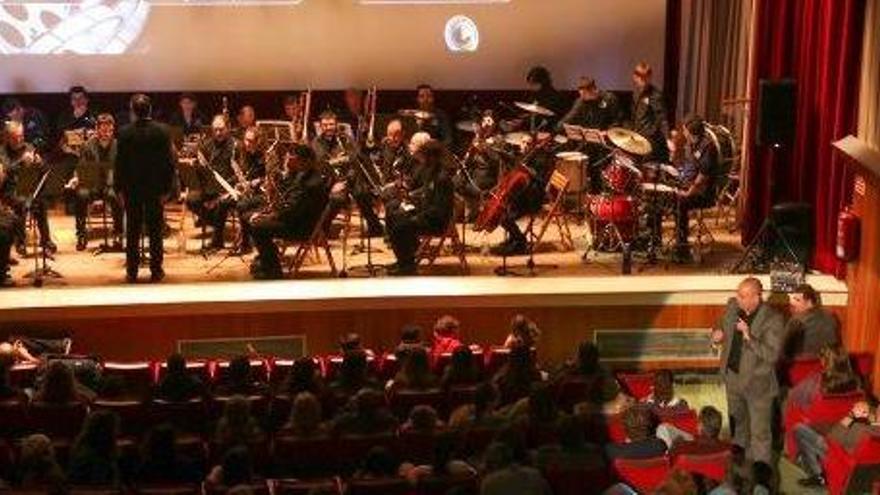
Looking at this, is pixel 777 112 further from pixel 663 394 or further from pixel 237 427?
pixel 237 427

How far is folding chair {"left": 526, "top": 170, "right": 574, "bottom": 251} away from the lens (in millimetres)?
13633

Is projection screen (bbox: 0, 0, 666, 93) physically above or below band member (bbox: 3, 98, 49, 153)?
above

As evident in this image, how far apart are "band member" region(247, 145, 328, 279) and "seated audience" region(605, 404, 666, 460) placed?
449 cm

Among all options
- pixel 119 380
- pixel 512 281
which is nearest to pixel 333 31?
pixel 512 281

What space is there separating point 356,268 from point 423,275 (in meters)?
0.63

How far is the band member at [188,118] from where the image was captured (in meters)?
15.7

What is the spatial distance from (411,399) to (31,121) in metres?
7.99

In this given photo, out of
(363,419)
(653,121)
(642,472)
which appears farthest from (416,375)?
(653,121)

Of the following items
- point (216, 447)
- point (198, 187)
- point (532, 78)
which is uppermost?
point (532, 78)

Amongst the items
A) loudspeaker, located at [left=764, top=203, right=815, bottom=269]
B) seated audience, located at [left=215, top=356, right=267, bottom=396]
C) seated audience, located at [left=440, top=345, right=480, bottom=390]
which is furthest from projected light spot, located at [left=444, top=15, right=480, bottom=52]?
seated audience, located at [left=215, top=356, right=267, bottom=396]

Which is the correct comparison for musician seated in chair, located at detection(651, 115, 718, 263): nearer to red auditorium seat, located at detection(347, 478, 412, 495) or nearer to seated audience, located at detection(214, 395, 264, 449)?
seated audience, located at detection(214, 395, 264, 449)

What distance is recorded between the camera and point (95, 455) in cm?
834

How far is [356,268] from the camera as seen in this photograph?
13.4 m

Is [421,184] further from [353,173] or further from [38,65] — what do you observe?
[38,65]
